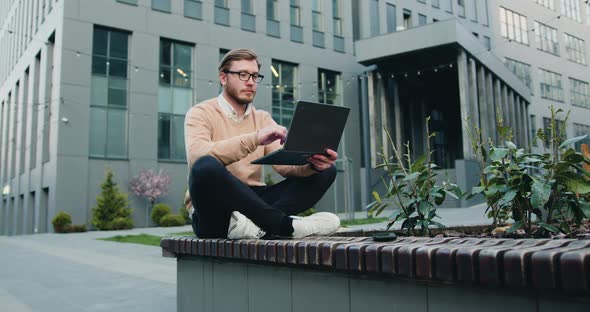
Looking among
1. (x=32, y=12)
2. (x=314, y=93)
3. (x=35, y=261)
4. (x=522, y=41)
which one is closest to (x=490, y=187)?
(x=35, y=261)

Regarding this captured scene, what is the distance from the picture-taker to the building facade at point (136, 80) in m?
18.0

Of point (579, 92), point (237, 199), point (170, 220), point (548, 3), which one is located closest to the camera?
point (237, 199)

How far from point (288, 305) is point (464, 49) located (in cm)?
2019

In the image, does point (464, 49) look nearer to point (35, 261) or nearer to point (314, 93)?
point (314, 93)

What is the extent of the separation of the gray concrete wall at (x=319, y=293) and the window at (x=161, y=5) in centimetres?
1916

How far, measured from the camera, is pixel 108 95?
18641mm

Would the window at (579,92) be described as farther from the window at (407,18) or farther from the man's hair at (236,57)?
the man's hair at (236,57)

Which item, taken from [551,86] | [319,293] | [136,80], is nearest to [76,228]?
[136,80]

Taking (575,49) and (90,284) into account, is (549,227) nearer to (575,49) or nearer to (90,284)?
(90,284)

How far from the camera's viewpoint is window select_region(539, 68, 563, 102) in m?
34.6

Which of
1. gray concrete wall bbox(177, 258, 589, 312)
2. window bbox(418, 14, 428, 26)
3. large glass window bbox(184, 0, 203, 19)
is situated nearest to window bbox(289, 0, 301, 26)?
large glass window bbox(184, 0, 203, 19)

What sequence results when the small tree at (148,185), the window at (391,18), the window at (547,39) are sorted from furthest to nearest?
the window at (547,39) → the window at (391,18) → the small tree at (148,185)

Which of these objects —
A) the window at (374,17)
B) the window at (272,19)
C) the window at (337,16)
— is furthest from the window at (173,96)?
the window at (374,17)

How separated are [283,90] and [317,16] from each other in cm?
472
